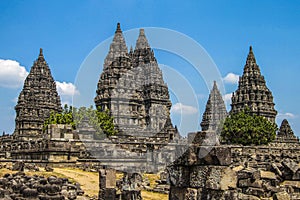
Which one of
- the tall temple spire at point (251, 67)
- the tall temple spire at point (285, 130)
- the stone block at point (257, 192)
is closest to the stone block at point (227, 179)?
the stone block at point (257, 192)

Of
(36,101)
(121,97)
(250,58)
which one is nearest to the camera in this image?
(121,97)

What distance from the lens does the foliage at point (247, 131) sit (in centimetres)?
5691

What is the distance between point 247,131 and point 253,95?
1900 cm

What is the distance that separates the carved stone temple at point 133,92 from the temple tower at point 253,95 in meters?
12.5

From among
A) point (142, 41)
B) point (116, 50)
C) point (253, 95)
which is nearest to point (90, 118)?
point (116, 50)

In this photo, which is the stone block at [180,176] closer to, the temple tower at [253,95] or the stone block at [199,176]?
the stone block at [199,176]

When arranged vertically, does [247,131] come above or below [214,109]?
below

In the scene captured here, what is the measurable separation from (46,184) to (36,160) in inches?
508

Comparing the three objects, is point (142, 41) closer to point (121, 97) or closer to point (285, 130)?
point (121, 97)

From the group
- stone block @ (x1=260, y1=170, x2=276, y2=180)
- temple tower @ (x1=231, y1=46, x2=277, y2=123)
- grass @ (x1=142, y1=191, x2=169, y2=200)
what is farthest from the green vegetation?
stone block @ (x1=260, y1=170, x2=276, y2=180)

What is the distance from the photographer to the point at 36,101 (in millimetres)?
76188

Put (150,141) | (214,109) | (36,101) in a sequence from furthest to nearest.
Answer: (214,109), (36,101), (150,141)

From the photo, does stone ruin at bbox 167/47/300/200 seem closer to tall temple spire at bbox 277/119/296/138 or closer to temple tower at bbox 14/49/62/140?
temple tower at bbox 14/49/62/140

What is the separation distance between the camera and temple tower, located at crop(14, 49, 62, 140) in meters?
73.1
